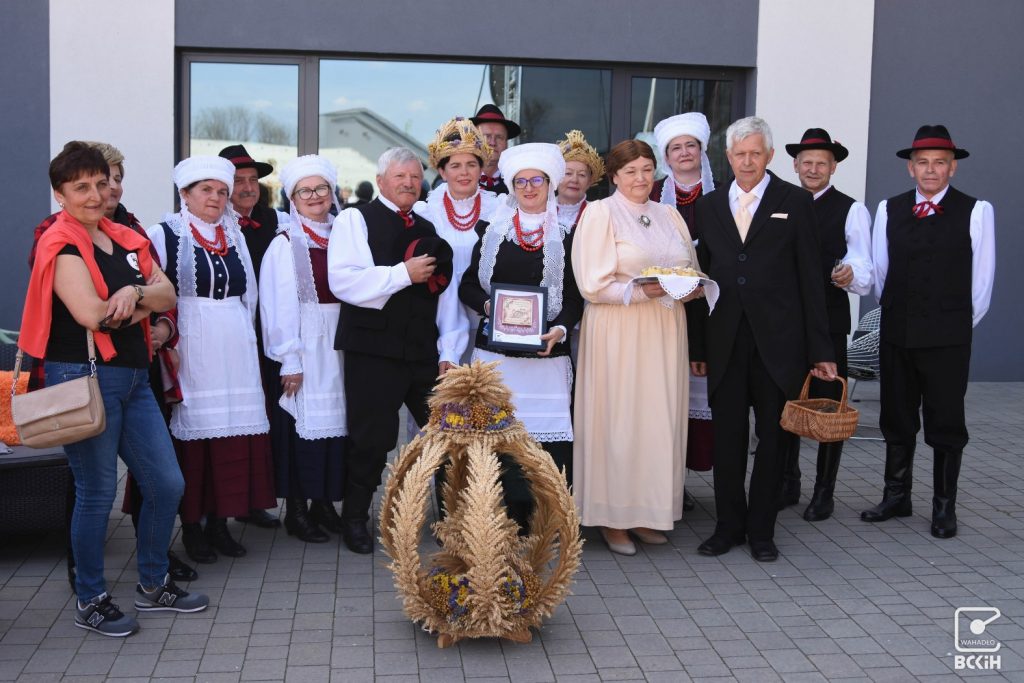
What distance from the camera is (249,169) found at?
570cm

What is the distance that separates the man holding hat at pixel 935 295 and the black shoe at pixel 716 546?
1221 millimetres

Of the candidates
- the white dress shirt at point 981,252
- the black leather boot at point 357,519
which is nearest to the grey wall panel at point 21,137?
the black leather boot at point 357,519

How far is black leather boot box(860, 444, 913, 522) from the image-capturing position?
6176 mm

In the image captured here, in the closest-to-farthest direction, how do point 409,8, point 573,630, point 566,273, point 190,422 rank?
1. point 573,630
2. point 190,422
3. point 566,273
4. point 409,8

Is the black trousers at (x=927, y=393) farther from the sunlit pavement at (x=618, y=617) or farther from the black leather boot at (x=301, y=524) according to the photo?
the black leather boot at (x=301, y=524)

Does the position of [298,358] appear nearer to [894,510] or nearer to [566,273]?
[566,273]

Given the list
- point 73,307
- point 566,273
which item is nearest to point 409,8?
point 566,273

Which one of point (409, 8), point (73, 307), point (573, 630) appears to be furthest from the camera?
point (409, 8)

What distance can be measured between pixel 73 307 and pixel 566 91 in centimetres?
634

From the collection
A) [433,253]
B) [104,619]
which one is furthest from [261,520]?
[433,253]

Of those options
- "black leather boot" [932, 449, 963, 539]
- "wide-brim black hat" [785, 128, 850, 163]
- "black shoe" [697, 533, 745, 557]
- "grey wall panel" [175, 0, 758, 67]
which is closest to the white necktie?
"wide-brim black hat" [785, 128, 850, 163]

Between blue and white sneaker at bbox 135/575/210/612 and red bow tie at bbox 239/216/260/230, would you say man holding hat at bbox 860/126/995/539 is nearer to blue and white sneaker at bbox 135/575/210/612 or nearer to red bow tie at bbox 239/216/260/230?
red bow tie at bbox 239/216/260/230

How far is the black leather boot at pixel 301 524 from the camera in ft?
18.7

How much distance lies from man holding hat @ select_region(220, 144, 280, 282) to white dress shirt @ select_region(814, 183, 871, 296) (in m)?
3.07
